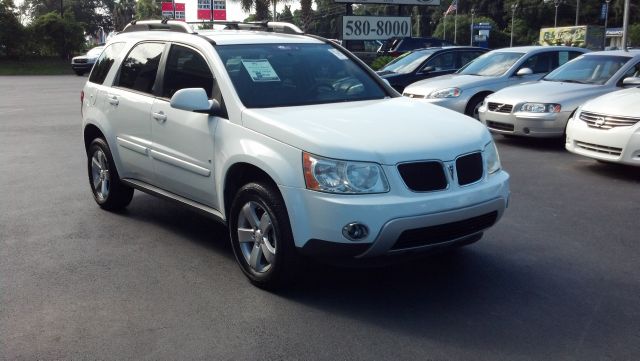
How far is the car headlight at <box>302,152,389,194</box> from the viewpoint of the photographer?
4246mm

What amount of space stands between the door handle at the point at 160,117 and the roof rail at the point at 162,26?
0.73 meters

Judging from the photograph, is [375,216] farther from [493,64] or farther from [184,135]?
[493,64]

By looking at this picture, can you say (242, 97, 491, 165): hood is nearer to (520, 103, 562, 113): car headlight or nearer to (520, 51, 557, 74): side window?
(520, 103, 562, 113): car headlight

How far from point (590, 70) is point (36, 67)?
1433 inches

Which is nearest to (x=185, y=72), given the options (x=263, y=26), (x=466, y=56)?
(x=263, y=26)

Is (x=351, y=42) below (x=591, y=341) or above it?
above

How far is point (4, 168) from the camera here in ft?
30.9

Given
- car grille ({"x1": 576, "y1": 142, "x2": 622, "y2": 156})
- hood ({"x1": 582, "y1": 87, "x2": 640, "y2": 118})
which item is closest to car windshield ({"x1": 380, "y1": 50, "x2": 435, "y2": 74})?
hood ({"x1": 582, "y1": 87, "x2": 640, "y2": 118})

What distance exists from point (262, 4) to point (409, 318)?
38579 mm

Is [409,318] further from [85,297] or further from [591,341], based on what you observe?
[85,297]

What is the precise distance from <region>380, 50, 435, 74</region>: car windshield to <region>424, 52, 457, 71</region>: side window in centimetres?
18

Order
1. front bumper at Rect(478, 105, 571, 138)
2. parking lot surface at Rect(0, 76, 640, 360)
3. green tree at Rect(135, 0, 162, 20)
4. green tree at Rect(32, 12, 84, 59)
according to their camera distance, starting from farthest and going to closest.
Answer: green tree at Rect(135, 0, 162, 20), green tree at Rect(32, 12, 84, 59), front bumper at Rect(478, 105, 571, 138), parking lot surface at Rect(0, 76, 640, 360)

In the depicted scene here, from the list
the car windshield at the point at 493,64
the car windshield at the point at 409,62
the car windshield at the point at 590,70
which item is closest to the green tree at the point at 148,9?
the car windshield at the point at 409,62

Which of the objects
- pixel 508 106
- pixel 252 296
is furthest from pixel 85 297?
pixel 508 106
